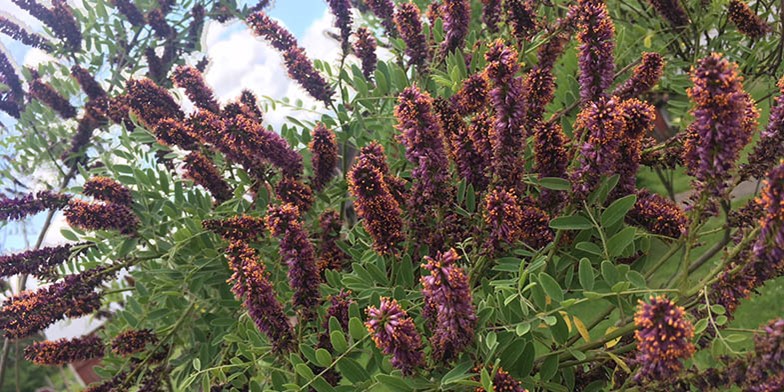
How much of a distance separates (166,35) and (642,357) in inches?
103

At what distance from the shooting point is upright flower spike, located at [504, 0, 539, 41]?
1177 millimetres

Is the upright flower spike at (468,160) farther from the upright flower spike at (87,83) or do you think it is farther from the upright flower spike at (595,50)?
the upright flower spike at (87,83)

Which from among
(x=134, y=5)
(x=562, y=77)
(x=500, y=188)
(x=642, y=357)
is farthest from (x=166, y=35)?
(x=642, y=357)

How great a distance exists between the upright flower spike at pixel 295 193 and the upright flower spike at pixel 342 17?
0.60m

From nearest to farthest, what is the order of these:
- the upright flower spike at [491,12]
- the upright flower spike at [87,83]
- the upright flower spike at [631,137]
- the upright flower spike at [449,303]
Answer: the upright flower spike at [449,303] < the upright flower spike at [631,137] < the upright flower spike at [491,12] < the upright flower spike at [87,83]

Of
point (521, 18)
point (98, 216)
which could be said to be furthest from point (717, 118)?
point (98, 216)

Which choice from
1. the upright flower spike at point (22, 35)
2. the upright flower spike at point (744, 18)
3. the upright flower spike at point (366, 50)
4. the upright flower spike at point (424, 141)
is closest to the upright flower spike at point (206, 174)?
the upright flower spike at point (366, 50)

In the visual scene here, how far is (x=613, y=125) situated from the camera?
2.46 ft

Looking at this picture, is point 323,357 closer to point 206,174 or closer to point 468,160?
point 468,160

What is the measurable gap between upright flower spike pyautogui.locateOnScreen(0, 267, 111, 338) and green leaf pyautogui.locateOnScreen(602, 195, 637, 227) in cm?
116

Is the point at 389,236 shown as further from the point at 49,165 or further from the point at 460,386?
the point at 49,165

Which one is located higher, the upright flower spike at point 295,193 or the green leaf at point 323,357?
the upright flower spike at point 295,193

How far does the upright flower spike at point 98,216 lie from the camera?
1.28 meters

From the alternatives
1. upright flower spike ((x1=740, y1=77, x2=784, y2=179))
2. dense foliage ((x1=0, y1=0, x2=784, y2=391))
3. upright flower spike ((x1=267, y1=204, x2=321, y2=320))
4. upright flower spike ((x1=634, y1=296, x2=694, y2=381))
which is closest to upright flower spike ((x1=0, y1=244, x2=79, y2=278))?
dense foliage ((x1=0, y1=0, x2=784, y2=391))
